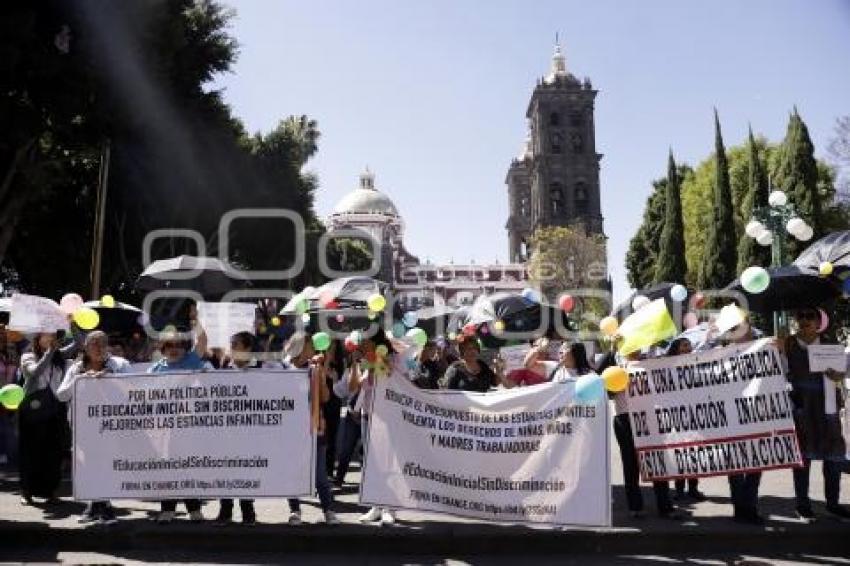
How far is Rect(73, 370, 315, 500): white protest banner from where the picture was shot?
6688 mm

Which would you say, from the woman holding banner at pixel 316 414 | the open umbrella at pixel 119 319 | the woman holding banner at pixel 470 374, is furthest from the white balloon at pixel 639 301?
the open umbrella at pixel 119 319

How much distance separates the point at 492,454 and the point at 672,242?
48.1m

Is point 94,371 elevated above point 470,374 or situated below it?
above

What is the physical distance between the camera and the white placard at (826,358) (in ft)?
22.6

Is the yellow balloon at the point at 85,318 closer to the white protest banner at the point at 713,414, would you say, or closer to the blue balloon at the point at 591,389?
the blue balloon at the point at 591,389

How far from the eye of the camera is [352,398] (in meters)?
9.33

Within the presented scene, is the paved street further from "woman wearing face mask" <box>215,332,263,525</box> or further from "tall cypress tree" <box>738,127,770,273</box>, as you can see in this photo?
"tall cypress tree" <box>738,127,770,273</box>

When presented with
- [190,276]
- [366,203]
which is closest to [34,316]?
[190,276]

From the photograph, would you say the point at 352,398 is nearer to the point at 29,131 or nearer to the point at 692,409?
the point at 692,409

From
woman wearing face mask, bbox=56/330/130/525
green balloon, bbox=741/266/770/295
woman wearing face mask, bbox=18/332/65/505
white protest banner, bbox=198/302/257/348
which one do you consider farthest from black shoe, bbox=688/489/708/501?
woman wearing face mask, bbox=18/332/65/505

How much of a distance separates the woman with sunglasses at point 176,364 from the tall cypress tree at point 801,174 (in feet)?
114

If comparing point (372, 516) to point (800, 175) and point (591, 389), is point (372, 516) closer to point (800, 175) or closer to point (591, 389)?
point (591, 389)

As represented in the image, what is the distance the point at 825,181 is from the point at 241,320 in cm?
4295

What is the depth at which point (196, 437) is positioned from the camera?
267 inches
